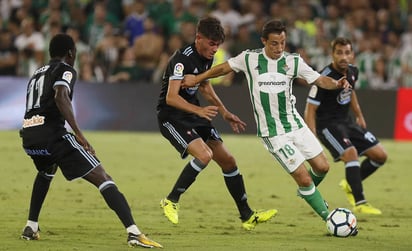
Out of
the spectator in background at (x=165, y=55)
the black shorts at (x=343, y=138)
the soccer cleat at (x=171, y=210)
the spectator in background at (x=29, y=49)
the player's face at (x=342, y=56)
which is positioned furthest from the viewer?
the spectator in background at (x=29, y=49)

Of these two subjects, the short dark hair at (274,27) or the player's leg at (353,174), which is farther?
the player's leg at (353,174)

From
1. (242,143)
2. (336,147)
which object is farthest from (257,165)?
(336,147)

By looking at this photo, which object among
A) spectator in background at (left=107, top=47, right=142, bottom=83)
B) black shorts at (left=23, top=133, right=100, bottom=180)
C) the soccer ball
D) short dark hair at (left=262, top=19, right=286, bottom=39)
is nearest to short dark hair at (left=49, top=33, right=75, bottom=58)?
black shorts at (left=23, top=133, right=100, bottom=180)

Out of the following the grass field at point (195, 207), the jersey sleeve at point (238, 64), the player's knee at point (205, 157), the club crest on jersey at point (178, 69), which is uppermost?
the jersey sleeve at point (238, 64)

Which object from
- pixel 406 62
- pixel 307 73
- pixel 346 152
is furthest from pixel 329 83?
pixel 406 62

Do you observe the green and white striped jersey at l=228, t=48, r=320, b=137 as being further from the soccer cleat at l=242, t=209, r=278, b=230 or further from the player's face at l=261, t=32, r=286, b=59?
the soccer cleat at l=242, t=209, r=278, b=230

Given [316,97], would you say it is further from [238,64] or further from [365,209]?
[238,64]

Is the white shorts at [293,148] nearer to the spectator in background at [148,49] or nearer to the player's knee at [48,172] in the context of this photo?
the player's knee at [48,172]

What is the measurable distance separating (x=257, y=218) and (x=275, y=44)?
1.73 meters

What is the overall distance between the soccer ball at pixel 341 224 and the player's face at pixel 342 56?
2460 mm

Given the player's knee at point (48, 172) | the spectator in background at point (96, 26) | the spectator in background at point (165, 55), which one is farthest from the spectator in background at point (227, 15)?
the player's knee at point (48, 172)

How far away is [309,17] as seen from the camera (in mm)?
21344

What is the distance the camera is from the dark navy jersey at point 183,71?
30.5ft

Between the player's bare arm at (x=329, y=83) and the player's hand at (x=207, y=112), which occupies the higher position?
the player's bare arm at (x=329, y=83)
